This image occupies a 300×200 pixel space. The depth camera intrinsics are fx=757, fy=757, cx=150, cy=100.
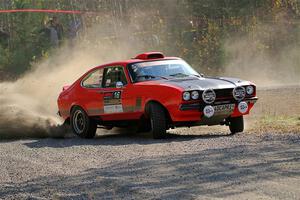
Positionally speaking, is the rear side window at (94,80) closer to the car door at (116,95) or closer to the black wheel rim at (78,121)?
the car door at (116,95)

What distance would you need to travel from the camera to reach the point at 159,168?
9.59m

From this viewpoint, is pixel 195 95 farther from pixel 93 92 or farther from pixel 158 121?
pixel 93 92

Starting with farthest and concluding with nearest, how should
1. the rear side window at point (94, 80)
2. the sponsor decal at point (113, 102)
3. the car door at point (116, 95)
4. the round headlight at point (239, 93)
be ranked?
1. the rear side window at point (94, 80)
2. the sponsor decal at point (113, 102)
3. the car door at point (116, 95)
4. the round headlight at point (239, 93)

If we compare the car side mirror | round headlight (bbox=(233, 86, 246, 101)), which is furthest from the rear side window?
round headlight (bbox=(233, 86, 246, 101))

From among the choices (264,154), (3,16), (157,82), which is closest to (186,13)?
(3,16)

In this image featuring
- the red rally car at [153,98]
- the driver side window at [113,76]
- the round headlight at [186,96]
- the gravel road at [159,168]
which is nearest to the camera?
the gravel road at [159,168]

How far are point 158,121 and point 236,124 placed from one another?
1572 mm

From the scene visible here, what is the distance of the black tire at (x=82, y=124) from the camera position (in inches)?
575

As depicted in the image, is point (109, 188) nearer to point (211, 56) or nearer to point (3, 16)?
point (211, 56)

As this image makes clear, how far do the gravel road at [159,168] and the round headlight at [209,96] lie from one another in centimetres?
65

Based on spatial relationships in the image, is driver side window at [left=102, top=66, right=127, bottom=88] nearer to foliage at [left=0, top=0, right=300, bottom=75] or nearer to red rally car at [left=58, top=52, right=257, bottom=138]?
red rally car at [left=58, top=52, right=257, bottom=138]

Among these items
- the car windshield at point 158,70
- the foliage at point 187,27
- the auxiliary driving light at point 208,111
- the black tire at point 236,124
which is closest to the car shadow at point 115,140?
the black tire at point 236,124

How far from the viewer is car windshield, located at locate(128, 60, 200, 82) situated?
13969mm

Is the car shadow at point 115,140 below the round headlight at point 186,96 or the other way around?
below
